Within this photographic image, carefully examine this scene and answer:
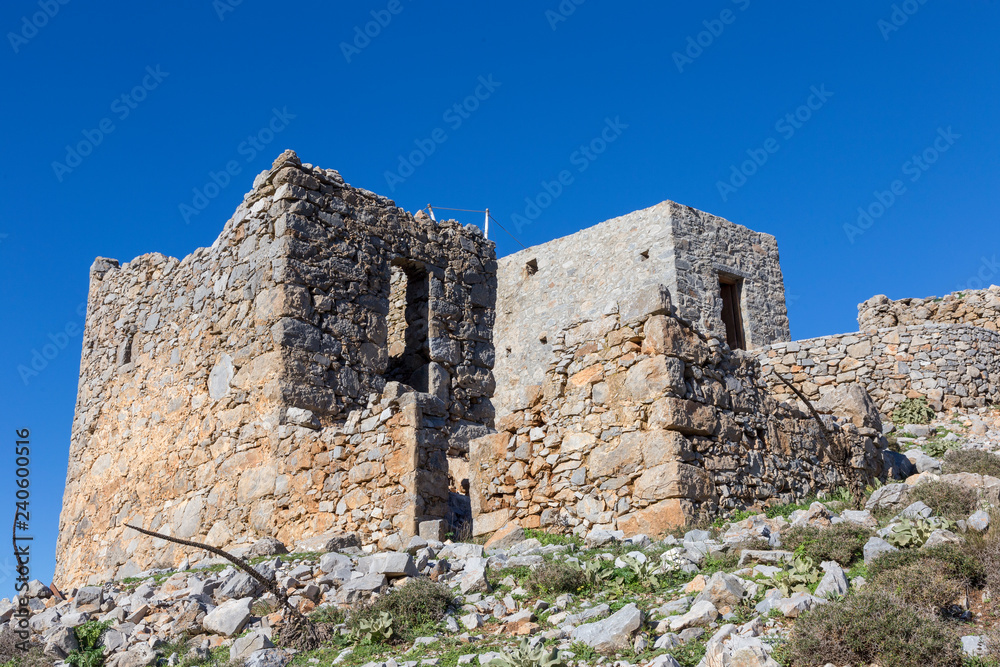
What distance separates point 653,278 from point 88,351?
12.7 m

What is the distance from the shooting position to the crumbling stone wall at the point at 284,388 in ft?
28.1

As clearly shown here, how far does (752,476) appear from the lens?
796cm

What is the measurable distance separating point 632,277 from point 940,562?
645 inches

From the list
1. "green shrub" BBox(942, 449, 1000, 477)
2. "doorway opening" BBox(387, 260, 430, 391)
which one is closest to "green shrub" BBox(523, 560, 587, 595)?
"doorway opening" BBox(387, 260, 430, 391)

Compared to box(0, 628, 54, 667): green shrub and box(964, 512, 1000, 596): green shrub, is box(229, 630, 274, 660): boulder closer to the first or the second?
box(0, 628, 54, 667): green shrub

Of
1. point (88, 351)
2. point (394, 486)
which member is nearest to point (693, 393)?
point (394, 486)

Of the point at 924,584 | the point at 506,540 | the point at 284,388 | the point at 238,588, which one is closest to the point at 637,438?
the point at 506,540

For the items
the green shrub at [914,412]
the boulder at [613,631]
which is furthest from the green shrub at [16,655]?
the green shrub at [914,412]

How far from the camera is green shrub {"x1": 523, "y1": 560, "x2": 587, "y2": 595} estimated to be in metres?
5.86

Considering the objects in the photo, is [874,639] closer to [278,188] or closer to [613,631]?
[613,631]

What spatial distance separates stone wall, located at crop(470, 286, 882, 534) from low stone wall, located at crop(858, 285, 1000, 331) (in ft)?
34.9

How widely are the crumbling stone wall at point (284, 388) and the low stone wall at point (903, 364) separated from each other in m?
6.70

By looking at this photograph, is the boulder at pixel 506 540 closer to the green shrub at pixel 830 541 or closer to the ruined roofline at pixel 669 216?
the green shrub at pixel 830 541

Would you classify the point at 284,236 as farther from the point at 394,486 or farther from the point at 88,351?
the point at 88,351
